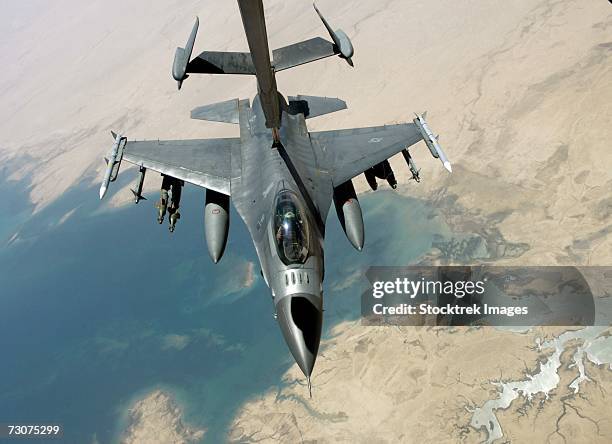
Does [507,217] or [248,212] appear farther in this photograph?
[507,217]

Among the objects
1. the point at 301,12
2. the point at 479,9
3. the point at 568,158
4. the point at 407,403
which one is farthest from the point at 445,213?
the point at 301,12

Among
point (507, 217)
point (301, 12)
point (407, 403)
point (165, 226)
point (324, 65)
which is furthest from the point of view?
point (301, 12)

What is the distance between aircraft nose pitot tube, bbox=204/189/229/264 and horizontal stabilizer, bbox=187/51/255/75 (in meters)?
5.56

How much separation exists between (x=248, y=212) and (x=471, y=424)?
2105cm

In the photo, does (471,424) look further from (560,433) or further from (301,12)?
(301,12)

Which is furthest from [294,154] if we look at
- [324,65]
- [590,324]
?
[324,65]

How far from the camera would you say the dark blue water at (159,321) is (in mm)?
34594

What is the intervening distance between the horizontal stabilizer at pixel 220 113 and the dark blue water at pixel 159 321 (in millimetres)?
20137

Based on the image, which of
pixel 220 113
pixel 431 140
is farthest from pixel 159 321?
pixel 431 140

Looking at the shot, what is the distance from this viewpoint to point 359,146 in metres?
19.5

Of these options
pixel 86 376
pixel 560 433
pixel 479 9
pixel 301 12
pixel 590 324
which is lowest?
pixel 86 376

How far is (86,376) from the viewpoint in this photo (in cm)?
3919

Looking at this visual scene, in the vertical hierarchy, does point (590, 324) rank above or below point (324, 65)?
below

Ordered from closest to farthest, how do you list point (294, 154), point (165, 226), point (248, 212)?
point (248, 212), point (294, 154), point (165, 226)
